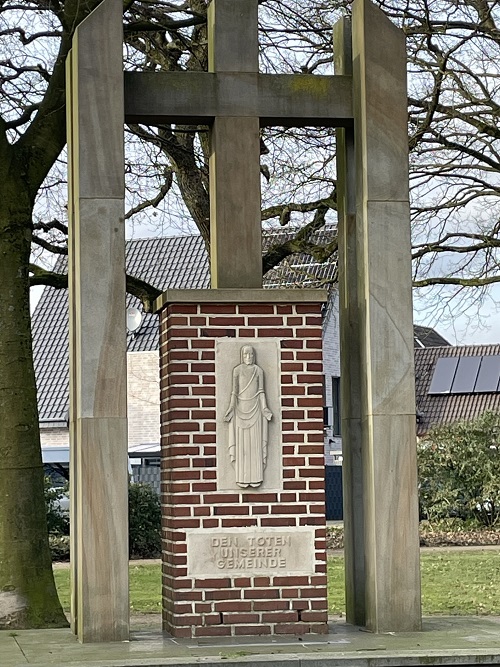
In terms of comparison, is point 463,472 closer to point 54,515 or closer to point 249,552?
point 54,515

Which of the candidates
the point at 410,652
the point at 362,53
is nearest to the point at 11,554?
the point at 410,652

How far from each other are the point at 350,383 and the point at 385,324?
2.38 ft

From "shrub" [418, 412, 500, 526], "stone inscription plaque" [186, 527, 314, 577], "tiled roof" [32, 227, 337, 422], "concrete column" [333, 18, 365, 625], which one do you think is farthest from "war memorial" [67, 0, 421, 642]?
"tiled roof" [32, 227, 337, 422]

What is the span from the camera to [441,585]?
17859 mm

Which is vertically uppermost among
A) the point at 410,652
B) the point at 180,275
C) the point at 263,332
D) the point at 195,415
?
the point at 180,275

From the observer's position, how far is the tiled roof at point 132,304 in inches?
1532

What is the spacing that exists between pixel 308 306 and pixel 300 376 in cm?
57

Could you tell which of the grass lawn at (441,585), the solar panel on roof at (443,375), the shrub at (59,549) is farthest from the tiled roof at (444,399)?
the shrub at (59,549)

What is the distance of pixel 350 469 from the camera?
10688 millimetres

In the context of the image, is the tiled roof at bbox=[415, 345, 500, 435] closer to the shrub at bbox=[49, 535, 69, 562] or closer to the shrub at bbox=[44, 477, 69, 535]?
the shrub at bbox=[44, 477, 69, 535]

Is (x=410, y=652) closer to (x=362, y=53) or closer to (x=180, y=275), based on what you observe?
(x=362, y=53)

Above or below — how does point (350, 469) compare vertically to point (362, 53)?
below

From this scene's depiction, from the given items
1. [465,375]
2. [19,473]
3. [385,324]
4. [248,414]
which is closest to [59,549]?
[19,473]

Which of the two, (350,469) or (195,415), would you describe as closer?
(195,415)
